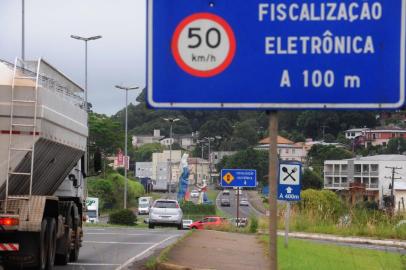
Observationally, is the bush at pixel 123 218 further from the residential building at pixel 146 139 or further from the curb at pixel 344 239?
the residential building at pixel 146 139

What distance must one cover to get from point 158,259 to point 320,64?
1086cm

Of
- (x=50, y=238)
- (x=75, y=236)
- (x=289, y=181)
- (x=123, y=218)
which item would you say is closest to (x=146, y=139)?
(x=123, y=218)

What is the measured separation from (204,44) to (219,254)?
13427 mm

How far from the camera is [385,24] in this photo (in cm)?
578

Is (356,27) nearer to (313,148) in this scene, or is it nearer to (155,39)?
(155,39)

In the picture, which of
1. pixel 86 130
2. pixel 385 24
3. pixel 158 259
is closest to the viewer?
pixel 385 24

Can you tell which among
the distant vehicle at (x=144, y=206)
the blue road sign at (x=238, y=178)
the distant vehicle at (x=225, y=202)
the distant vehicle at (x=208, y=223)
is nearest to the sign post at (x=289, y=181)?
the blue road sign at (x=238, y=178)

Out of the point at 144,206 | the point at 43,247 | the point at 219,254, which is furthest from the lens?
the point at 144,206

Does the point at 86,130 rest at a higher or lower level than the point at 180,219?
higher

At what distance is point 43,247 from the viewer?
Answer: 544 inches

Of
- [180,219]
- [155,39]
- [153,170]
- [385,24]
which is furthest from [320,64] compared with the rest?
[153,170]

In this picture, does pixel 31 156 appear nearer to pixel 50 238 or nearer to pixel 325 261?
pixel 50 238

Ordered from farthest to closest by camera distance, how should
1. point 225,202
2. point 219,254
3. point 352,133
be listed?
point 225,202 → point 352,133 → point 219,254

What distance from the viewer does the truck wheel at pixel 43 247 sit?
13.6 metres
